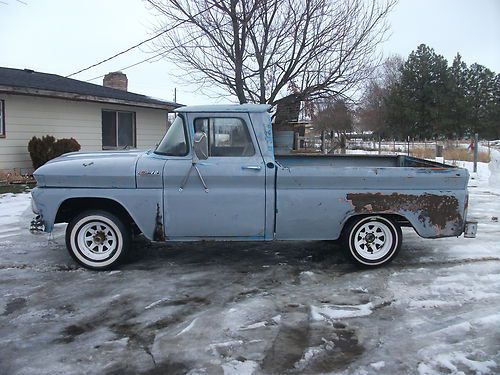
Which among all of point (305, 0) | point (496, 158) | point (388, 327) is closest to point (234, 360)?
point (388, 327)

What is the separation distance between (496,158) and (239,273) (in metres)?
11.4

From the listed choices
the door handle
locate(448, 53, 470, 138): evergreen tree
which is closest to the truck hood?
the door handle

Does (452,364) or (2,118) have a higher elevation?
(2,118)

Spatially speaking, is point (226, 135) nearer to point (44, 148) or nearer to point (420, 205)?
point (420, 205)

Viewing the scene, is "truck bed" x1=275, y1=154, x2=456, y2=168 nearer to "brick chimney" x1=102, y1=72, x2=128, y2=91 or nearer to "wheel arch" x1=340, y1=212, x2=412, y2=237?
"wheel arch" x1=340, y1=212, x2=412, y2=237

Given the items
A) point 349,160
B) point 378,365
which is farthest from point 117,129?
point 378,365

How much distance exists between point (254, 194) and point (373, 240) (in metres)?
1.52

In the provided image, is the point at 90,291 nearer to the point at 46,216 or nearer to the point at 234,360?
the point at 46,216

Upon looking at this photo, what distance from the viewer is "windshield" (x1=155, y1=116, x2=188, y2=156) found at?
5511 millimetres

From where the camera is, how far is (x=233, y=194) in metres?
5.36

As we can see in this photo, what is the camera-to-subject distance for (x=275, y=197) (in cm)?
538

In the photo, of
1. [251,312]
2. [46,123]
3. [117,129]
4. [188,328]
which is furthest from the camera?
[117,129]

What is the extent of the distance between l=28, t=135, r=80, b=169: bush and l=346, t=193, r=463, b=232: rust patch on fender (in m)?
10.7

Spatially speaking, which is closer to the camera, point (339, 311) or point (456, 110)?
point (339, 311)
